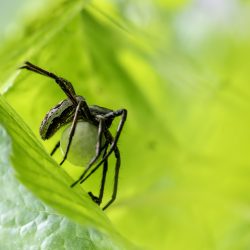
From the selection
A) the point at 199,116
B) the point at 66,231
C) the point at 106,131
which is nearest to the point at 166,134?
the point at 199,116

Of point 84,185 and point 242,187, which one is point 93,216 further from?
point 242,187

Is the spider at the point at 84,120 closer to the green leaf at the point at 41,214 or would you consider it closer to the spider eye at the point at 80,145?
the spider eye at the point at 80,145

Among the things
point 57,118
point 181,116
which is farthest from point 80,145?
point 181,116

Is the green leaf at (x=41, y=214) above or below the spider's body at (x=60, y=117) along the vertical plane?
below

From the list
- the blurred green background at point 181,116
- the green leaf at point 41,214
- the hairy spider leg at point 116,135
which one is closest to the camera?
the green leaf at point 41,214

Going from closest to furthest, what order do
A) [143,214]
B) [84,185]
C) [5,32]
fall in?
[5,32]
[84,185]
[143,214]

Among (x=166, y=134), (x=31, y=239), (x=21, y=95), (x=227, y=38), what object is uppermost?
(x=227, y=38)

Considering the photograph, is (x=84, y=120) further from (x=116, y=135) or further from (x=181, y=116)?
(x=181, y=116)

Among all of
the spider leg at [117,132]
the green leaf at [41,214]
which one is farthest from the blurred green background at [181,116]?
the green leaf at [41,214]
